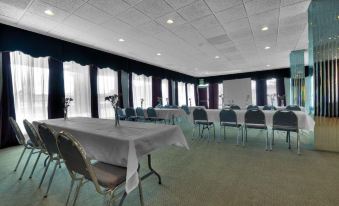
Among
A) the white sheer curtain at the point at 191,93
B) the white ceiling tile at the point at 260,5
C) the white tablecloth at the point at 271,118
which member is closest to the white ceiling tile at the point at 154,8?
the white ceiling tile at the point at 260,5

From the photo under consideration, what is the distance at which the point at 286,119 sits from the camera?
10.9 ft

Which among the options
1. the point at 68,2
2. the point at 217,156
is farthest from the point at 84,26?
the point at 217,156

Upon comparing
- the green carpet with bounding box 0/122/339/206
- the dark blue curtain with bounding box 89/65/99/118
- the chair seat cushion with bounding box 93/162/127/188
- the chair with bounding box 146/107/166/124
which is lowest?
the green carpet with bounding box 0/122/339/206

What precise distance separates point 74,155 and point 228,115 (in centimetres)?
341

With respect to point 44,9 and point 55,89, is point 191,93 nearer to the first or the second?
point 55,89

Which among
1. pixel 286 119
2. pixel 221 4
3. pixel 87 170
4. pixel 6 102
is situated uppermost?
pixel 221 4

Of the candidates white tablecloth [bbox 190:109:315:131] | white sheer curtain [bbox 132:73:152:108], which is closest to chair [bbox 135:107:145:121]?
white sheer curtain [bbox 132:73:152:108]

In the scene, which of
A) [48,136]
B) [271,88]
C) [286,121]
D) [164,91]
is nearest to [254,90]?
[271,88]

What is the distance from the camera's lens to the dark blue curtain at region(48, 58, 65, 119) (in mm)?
4562

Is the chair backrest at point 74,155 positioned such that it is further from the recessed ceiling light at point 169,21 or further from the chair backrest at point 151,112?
the chair backrest at point 151,112

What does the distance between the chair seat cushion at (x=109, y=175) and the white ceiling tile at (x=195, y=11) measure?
285 cm

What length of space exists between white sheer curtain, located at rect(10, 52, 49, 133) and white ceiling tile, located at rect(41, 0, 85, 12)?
7.06 ft

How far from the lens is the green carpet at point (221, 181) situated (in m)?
1.84

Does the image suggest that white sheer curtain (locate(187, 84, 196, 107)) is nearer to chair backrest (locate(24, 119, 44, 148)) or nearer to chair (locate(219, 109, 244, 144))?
chair (locate(219, 109, 244, 144))
